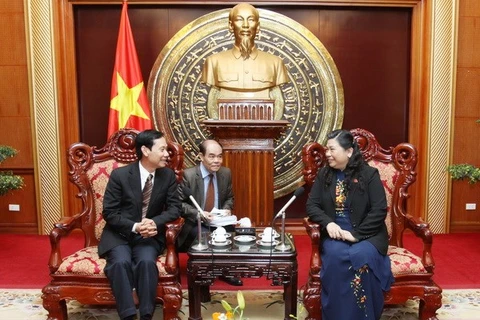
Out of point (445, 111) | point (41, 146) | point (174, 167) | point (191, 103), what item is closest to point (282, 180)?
point (191, 103)

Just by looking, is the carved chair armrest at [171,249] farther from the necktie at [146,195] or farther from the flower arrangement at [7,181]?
the flower arrangement at [7,181]

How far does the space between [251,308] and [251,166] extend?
1.23 m

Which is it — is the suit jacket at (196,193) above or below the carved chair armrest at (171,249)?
above

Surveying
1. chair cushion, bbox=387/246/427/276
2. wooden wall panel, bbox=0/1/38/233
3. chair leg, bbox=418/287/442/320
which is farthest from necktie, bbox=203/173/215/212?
wooden wall panel, bbox=0/1/38/233

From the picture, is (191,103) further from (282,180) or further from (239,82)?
(282,180)

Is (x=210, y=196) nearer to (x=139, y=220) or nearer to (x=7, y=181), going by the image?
(x=139, y=220)

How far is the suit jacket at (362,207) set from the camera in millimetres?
2631

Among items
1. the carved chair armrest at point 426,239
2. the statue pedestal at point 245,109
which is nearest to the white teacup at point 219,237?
the carved chair armrest at point 426,239

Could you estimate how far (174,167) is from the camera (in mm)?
3021

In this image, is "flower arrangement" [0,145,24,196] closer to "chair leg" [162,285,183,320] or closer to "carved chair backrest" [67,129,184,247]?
"carved chair backrest" [67,129,184,247]

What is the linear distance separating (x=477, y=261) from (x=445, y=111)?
4.53 ft

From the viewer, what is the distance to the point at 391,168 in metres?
3.06

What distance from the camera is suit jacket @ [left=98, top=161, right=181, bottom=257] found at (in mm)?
2664

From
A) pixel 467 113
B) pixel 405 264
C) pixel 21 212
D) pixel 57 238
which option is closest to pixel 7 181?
pixel 21 212
